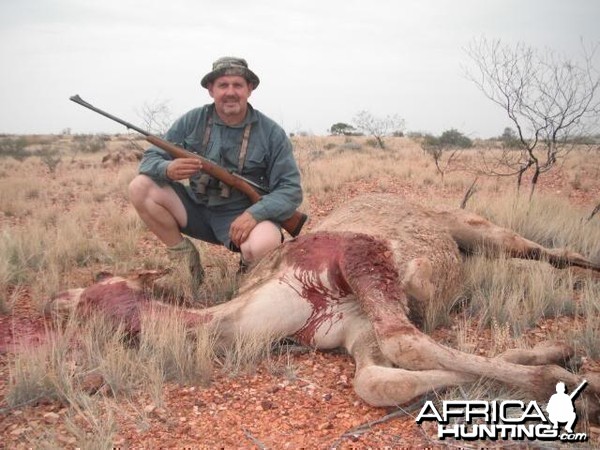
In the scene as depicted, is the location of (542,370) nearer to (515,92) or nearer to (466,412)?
(466,412)

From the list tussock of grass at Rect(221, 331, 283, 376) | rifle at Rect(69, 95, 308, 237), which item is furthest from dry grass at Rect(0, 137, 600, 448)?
rifle at Rect(69, 95, 308, 237)

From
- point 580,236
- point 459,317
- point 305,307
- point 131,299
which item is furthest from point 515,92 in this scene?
point 131,299

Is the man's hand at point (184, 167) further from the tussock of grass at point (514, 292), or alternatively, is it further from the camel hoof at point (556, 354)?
the camel hoof at point (556, 354)

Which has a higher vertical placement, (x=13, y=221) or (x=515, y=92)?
(x=515, y=92)

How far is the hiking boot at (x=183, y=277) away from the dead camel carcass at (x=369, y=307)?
752 millimetres

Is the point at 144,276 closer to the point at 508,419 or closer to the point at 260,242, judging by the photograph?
the point at 260,242

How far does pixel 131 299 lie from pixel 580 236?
4.86 m

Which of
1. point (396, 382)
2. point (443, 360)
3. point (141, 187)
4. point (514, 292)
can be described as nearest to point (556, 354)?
point (443, 360)

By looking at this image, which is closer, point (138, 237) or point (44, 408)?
point (44, 408)

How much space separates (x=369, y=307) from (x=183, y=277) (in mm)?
2126

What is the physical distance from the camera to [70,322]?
9.83 ft

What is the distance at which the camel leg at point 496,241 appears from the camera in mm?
4332

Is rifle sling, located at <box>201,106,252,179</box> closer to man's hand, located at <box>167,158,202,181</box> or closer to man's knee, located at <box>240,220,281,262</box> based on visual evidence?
man's hand, located at <box>167,158,202,181</box>

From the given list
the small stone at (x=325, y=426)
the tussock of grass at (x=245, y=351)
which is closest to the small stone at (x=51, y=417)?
the tussock of grass at (x=245, y=351)
